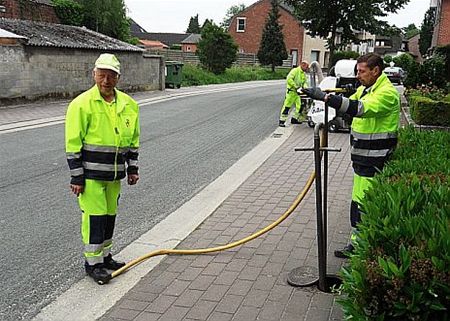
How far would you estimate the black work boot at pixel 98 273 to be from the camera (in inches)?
185

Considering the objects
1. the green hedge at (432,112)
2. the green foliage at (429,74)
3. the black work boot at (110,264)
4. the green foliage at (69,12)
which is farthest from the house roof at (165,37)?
the black work boot at (110,264)

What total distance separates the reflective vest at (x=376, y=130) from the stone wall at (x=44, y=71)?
48.1ft

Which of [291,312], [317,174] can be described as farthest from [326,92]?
[291,312]

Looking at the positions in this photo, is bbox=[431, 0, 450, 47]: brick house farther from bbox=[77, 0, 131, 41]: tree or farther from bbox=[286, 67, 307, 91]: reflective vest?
bbox=[286, 67, 307, 91]: reflective vest

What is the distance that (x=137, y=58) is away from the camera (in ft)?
84.3

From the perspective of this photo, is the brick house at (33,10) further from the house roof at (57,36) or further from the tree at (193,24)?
the tree at (193,24)

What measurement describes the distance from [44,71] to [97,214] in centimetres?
1577

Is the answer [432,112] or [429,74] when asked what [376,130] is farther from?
[429,74]

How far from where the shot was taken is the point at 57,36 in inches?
837

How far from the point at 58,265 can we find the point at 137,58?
2145cm

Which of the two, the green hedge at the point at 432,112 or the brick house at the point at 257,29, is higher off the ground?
the brick house at the point at 257,29

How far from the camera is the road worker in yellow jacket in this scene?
4.74m

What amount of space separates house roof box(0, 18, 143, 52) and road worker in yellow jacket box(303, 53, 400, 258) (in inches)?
610

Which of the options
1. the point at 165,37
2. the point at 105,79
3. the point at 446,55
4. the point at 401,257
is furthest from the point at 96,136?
the point at 165,37
